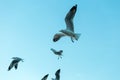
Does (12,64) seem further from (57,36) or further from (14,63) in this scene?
(57,36)

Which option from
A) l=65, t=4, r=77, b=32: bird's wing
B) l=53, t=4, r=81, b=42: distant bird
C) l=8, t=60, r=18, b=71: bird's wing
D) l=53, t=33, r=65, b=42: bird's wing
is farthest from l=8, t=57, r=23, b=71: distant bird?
l=65, t=4, r=77, b=32: bird's wing

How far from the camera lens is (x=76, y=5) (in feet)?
71.0

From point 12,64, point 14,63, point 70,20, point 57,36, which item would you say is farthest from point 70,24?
point 12,64

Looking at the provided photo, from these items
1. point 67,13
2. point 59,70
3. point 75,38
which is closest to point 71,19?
point 67,13

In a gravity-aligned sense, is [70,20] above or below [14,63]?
below

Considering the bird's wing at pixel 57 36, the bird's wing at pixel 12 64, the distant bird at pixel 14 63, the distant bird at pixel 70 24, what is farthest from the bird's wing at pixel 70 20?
the bird's wing at pixel 12 64

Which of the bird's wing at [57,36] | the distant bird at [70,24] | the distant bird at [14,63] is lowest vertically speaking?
the distant bird at [70,24]

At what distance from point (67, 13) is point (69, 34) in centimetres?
131

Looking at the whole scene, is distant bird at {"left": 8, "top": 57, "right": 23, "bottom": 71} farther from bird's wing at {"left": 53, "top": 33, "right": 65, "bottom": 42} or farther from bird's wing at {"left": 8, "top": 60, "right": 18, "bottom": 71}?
bird's wing at {"left": 53, "top": 33, "right": 65, "bottom": 42}

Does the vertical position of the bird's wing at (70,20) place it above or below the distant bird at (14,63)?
below

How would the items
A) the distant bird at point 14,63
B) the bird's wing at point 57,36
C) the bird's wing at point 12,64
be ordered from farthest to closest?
the bird's wing at point 12,64, the distant bird at point 14,63, the bird's wing at point 57,36

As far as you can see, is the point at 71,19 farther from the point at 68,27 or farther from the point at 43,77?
the point at 43,77

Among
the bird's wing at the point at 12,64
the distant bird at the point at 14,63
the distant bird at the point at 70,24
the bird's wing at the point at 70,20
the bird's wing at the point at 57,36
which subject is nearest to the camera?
the distant bird at the point at 70,24

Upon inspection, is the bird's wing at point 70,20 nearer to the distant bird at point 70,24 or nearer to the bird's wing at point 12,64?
the distant bird at point 70,24
